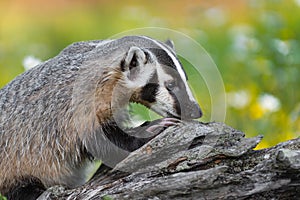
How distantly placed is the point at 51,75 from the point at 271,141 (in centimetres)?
172

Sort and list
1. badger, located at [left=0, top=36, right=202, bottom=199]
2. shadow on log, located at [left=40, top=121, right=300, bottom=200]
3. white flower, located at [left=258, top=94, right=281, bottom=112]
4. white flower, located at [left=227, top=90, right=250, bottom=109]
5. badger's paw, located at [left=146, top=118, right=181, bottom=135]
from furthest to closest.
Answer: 1. white flower, located at [left=227, top=90, right=250, bottom=109]
2. white flower, located at [left=258, top=94, right=281, bottom=112]
3. badger, located at [left=0, top=36, right=202, bottom=199]
4. badger's paw, located at [left=146, top=118, right=181, bottom=135]
5. shadow on log, located at [left=40, top=121, right=300, bottom=200]

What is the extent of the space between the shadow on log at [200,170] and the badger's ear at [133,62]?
17.0 inches

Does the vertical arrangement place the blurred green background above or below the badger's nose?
above

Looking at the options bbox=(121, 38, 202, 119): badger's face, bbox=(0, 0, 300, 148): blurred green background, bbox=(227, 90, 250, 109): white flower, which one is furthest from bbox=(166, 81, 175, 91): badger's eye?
bbox=(227, 90, 250, 109): white flower

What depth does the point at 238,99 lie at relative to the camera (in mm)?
5223

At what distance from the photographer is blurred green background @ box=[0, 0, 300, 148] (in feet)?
16.4

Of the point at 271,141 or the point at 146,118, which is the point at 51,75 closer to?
the point at 146,118

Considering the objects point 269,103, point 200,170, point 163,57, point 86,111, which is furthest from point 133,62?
point 269,103

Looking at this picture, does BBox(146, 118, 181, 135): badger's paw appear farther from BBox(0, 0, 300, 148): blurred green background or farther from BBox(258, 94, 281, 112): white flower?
BBox(258, 94, 281, 112): white flower

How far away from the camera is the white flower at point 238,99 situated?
5152 millimetres

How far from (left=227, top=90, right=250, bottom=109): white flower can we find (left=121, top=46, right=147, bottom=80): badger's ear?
182 centimetres

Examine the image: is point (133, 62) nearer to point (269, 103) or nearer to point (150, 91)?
point (150, 91)

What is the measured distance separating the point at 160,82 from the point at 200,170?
661mm

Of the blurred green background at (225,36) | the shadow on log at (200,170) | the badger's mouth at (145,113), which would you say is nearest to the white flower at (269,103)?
the blurred green background at (225,36)
